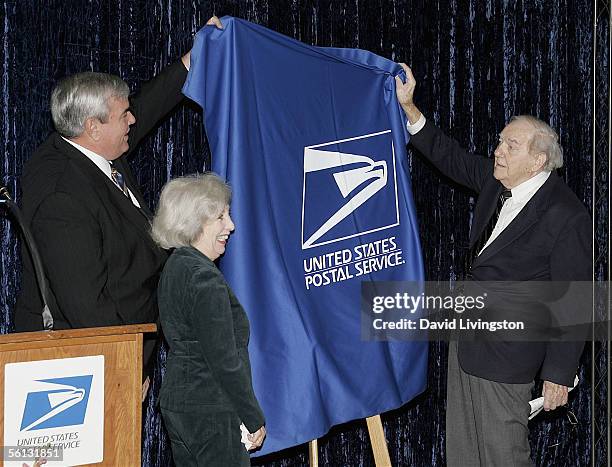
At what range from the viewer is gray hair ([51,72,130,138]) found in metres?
2.35

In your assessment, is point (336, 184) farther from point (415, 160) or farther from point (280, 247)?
point (415, 160)

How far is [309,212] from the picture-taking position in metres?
2.61

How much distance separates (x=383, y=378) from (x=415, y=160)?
133 cm

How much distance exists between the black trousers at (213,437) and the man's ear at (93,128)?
80 cm

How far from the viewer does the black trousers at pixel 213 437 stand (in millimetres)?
2146

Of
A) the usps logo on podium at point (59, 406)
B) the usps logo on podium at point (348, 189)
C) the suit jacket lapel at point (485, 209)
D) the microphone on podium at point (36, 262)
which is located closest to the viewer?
the usps logo on podium at point (59, 406)

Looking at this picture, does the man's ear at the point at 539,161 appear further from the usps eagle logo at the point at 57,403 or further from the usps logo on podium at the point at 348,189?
the usps eagle logo at the point at 57,403

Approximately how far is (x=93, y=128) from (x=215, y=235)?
1.60ft

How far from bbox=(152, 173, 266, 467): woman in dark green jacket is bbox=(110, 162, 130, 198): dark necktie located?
0.87 ft

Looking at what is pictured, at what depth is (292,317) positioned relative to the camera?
8.27ft

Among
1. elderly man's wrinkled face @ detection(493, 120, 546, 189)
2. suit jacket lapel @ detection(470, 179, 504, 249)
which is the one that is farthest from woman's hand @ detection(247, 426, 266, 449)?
elderly man's wrinkled face @ detection(493, 120, 546, 189)

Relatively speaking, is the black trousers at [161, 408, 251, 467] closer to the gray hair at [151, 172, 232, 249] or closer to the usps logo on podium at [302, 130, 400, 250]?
the gray hair at [151, 172, 232, 249]

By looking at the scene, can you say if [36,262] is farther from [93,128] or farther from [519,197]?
[519,197]

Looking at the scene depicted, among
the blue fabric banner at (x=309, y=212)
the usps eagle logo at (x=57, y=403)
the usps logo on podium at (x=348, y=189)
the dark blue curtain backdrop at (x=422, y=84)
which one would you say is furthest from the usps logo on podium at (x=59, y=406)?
the dark blue curtain backdrop at (x=422, y=84)
